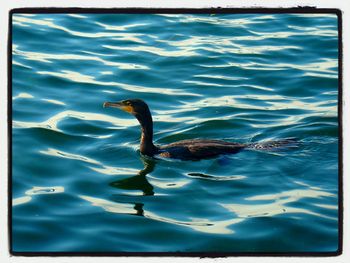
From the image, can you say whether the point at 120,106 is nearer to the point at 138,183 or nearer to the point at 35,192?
the point at 138,183

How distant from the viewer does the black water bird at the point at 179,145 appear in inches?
376

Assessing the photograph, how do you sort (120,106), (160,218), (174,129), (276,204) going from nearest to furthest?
(160,218), (276,204), (120,106), (174,129)

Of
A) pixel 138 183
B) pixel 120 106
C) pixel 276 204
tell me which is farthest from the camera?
pixel 120 106

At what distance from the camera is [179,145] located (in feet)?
32.0

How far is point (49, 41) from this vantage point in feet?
32.2

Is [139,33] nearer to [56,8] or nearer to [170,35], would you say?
[170,35]

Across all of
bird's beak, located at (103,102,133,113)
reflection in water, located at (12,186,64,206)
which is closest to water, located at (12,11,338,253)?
reflection in water, located at (12,186,64,206)

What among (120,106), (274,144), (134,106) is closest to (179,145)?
(134,106)

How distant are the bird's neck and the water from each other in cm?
15

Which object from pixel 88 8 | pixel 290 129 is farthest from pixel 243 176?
pixel 88 8

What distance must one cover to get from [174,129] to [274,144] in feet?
4.12

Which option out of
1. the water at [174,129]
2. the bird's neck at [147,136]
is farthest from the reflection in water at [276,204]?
the bird's neck at [147,136]

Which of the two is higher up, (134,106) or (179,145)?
(134,106)

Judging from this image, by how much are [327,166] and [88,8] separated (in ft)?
9.70
